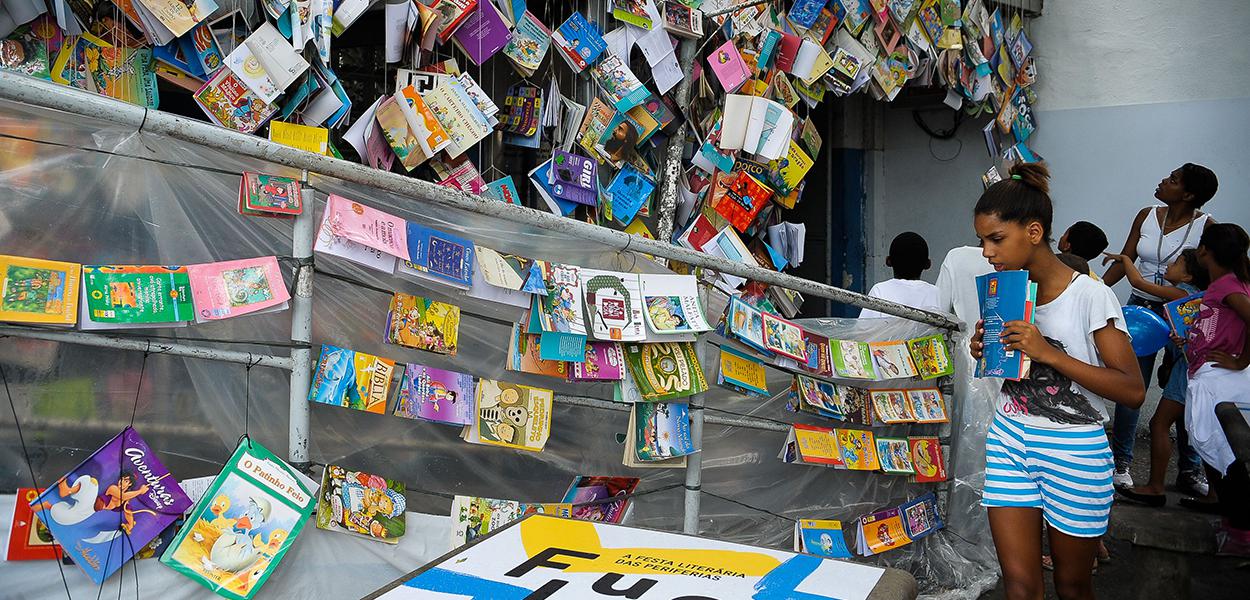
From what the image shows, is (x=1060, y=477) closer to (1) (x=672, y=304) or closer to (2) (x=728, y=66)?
(1) (x=672, y=304)

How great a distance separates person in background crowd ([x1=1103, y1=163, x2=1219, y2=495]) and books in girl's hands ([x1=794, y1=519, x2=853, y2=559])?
1813mm

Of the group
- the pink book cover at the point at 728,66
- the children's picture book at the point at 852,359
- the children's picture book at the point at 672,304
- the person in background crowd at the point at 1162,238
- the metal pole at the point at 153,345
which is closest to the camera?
the metal pole at the point at 153,345

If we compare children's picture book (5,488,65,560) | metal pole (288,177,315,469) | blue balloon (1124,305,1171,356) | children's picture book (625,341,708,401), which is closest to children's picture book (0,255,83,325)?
children's picture book (5,488,65,560)

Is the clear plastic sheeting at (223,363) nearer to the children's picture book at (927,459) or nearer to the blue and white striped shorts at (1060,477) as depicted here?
the blue and white striped shorts at (1060,477)

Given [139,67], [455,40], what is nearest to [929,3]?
[455,40]

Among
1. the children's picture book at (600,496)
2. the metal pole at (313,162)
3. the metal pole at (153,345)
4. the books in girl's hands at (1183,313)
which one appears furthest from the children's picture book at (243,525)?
the books in girl's hands at (1183,313)

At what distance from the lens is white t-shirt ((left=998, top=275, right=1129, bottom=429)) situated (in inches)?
109

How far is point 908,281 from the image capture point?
4488 millimetres

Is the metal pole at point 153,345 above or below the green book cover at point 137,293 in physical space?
below

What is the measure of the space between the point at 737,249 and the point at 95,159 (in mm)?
3183

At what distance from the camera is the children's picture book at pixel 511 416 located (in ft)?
9.14

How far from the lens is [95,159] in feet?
7.18

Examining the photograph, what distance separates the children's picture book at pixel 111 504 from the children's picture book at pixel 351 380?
1.25 feet

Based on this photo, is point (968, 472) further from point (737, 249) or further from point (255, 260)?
point (255, 260)
